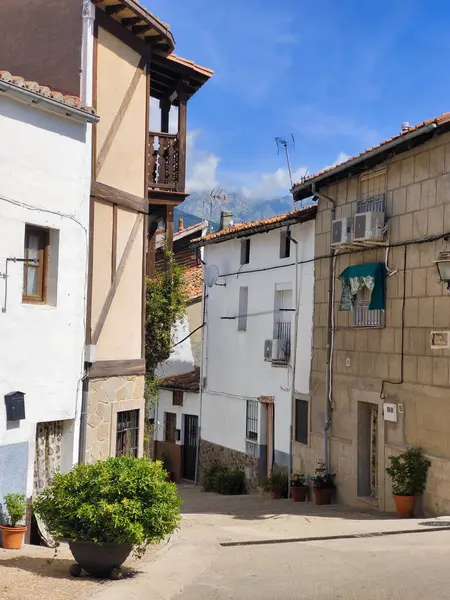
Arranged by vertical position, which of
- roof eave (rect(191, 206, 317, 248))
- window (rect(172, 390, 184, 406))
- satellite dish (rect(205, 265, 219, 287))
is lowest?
window (rect(172, 390, 184, 406))

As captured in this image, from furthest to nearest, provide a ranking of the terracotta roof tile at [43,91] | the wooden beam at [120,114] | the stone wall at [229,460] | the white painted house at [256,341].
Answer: the stone wall at [229,460] < the white painted house at [256,341] < the wooden beam at [120,114] < the terracotta roof tile at [43,91]

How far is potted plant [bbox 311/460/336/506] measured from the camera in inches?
780

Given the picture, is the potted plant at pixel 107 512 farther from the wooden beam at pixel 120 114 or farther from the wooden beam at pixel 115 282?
the wooden beam at pixel 120 114

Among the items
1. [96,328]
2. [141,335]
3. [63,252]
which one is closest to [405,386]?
[141,335]

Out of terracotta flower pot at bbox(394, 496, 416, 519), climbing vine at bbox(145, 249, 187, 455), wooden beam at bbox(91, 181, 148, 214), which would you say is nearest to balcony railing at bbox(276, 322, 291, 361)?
climbing vine at bbox(145, 249, 187, 455)

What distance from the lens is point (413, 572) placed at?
1015 cm

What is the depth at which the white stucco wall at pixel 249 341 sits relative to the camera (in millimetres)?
22062

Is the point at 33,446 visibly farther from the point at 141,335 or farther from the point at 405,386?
the point at 405,386

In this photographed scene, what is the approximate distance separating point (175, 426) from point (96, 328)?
17091mm

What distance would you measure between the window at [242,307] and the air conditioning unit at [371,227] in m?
7.94

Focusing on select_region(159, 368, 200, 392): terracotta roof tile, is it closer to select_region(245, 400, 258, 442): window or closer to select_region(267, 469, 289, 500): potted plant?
select_region(245, 400, 258, 442): window

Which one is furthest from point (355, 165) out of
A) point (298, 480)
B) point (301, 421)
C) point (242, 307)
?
point (298, 480)

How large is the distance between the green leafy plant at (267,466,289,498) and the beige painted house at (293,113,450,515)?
2.77ft

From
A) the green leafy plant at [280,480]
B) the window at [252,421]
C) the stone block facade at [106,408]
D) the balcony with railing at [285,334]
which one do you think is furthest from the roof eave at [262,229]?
the stone block facade at [106,408]
